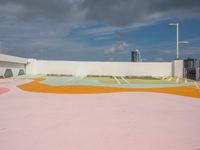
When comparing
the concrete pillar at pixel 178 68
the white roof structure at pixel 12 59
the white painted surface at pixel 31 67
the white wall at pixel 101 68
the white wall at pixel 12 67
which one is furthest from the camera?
the white painted surface at pixel 31 67

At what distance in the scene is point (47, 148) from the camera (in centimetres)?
501

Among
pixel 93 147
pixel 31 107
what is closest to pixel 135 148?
pixel 93 147

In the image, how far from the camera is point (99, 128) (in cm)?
655

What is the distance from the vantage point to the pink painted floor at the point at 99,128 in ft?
17.3

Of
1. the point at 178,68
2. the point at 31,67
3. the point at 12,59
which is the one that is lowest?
the point at 178,68

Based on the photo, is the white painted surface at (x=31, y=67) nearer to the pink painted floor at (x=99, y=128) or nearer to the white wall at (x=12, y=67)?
the white wall at (x=12, y=67)

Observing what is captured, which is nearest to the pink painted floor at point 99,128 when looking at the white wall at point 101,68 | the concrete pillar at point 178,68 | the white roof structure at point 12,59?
the white roof structure at point 12,59

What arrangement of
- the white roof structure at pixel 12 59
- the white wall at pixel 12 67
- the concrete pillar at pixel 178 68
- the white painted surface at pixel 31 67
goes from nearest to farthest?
the white roof structure at pixel 12 59 < the white wall at pixel 12 67 < the concrete pillar at pixel 178 68 < the white painted surface at pixel 31 67

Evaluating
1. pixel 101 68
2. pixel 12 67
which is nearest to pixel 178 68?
pixel 101 68

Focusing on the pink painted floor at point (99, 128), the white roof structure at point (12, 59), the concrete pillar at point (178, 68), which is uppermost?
the white roof structure at point (12, 59)

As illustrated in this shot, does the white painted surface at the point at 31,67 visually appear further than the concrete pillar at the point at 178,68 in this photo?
Yes

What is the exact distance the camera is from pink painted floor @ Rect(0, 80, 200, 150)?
527 cm

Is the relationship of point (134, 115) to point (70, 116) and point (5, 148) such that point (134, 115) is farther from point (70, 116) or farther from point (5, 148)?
point (5, 148)

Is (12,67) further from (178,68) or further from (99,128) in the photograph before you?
(99,128)
